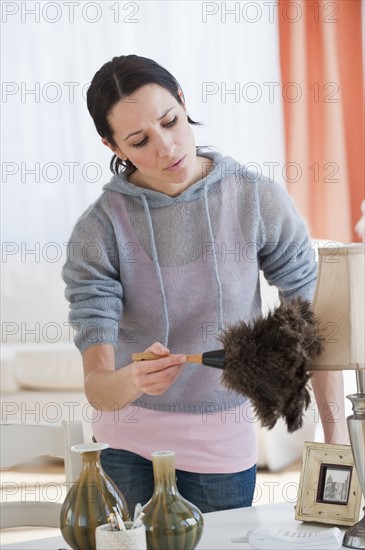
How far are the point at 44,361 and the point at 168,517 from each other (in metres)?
2.68

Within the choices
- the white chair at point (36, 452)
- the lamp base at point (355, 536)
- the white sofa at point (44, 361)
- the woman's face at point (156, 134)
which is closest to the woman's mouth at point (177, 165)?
the woman's face at point (156, 134)

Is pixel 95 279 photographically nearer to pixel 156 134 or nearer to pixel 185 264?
pixel 185 264

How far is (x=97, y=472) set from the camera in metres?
1.27

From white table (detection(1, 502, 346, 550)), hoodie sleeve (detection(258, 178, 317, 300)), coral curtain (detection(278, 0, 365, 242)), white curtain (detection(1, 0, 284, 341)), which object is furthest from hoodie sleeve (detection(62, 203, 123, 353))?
coral curtain (detection(278, 0, 365, 242))

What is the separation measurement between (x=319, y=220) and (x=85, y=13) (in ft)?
5.75

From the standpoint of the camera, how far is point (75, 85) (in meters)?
4.79

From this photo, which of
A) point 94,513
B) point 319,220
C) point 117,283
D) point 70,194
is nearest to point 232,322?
point 117,283

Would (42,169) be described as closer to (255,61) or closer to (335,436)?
(255,61)

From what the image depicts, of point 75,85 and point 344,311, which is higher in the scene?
point 75,85

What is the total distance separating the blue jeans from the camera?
5.71 ft

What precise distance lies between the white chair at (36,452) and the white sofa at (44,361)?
197 centimetres

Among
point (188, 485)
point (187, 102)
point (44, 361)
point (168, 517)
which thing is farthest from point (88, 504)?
point (187, 102)

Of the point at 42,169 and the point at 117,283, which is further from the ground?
the point at 42,169

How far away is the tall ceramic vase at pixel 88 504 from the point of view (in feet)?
4.09
